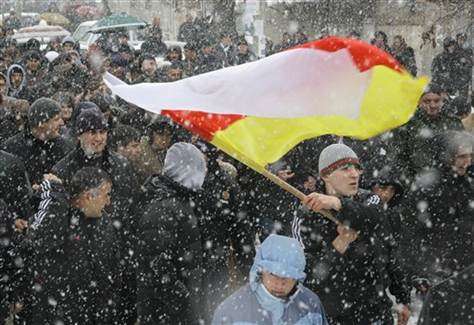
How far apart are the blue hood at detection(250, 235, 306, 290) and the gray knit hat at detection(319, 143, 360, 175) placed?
65 centimetres

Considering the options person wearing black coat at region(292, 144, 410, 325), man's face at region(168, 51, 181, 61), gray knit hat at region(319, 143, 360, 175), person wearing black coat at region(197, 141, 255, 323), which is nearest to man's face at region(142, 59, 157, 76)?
man's face at region(168, 51, 181, 61)

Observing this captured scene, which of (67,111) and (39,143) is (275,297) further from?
(67,111)

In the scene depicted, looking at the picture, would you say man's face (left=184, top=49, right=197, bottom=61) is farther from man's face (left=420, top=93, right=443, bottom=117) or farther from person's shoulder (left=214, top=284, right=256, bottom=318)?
person's shoulder (left=214, top=284, right=256, bottom=318)

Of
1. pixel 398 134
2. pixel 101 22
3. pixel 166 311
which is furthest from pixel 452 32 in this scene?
pixel 166 311

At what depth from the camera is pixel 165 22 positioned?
3347 cm

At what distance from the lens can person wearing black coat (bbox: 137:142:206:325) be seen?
4.73 metres

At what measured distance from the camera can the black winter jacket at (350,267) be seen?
4.15 metres

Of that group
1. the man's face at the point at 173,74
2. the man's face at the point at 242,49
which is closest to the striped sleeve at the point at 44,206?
the man's face at the point at 173,74

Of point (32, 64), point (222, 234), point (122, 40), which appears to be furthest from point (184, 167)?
point (122, 40)

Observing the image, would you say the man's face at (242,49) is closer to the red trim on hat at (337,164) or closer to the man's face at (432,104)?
the man's face at (432,104)

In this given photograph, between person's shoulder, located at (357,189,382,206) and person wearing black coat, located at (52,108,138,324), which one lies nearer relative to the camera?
person's shoulder, located at (357,189,382,206)

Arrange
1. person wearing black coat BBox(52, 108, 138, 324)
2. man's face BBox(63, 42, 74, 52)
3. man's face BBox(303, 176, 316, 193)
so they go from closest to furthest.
→ person wearing black coat BBox(52, 108, 138, 324) < man's face BBox(303, 176, 316, 193) < man's face BBox(63, 42, 74, 52)

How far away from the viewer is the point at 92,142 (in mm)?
5855

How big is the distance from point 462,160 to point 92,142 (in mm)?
2454
